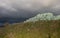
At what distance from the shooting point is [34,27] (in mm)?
10617

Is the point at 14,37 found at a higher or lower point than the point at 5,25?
lower

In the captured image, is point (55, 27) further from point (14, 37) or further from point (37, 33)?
point (14, 37)

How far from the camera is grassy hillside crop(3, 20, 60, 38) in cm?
1005

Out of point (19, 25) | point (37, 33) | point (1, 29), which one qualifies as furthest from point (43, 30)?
point (1, 29)

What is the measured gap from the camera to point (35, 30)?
1041cm

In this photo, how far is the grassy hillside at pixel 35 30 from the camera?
1005 centimetres

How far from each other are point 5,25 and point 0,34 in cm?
71

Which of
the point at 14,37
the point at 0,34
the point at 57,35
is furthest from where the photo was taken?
the point at 0,34

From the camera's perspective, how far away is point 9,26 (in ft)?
38.2

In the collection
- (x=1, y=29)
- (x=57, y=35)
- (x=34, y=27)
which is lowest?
(x=57, y=35)

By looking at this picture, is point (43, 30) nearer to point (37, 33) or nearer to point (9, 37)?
point (37, 33)

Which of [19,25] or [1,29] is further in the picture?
[1,29]

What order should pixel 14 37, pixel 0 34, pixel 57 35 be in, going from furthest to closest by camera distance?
pixel 0 34
pixel 14 37
pixel 57 35

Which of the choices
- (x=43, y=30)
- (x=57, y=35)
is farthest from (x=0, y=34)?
(x=57, y=35)
